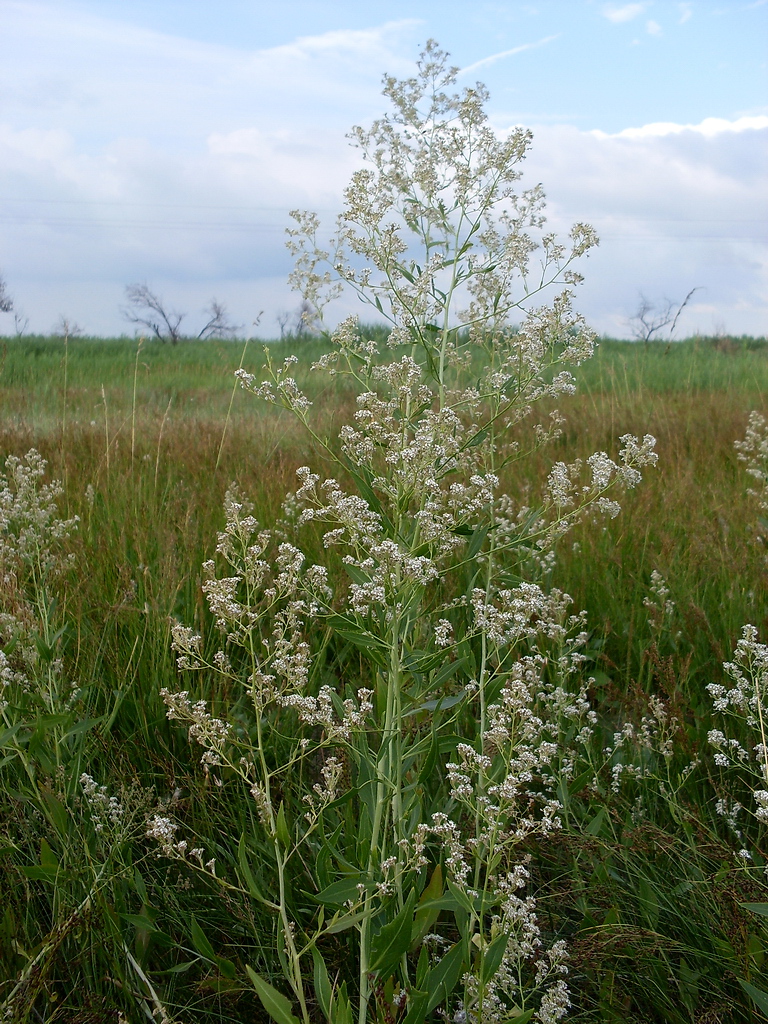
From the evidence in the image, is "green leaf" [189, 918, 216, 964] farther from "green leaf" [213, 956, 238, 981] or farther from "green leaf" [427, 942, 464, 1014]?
"green leaf" [427, 942, 464, 1014]

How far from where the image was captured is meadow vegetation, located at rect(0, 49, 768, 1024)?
159cm

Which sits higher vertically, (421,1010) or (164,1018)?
(421,1010)

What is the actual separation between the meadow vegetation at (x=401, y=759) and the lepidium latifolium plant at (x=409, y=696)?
0.04 ft

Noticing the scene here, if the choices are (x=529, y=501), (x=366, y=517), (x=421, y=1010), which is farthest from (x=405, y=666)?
(x=529, y=501)

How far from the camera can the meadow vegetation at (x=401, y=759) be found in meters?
1.59

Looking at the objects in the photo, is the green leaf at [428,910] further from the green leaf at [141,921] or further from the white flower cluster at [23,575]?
the white flower cluster at [23,575]

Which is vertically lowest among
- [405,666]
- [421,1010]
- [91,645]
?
[421,1010]

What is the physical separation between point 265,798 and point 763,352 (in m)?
16.8

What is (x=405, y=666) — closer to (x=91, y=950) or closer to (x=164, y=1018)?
(x=164, y=1018)

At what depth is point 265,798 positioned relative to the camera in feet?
5.12

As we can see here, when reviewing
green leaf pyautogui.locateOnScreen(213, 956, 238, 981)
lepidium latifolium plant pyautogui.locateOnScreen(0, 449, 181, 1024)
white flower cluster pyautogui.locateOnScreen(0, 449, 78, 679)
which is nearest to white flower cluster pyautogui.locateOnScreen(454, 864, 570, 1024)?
green leaf pyautogui.locateOnScreen(213, 956, 238, 981)

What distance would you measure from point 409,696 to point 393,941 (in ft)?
1.64

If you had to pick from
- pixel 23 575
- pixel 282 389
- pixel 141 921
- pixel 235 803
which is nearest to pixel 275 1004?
pixel 141 921

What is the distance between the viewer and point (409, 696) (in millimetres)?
1741
